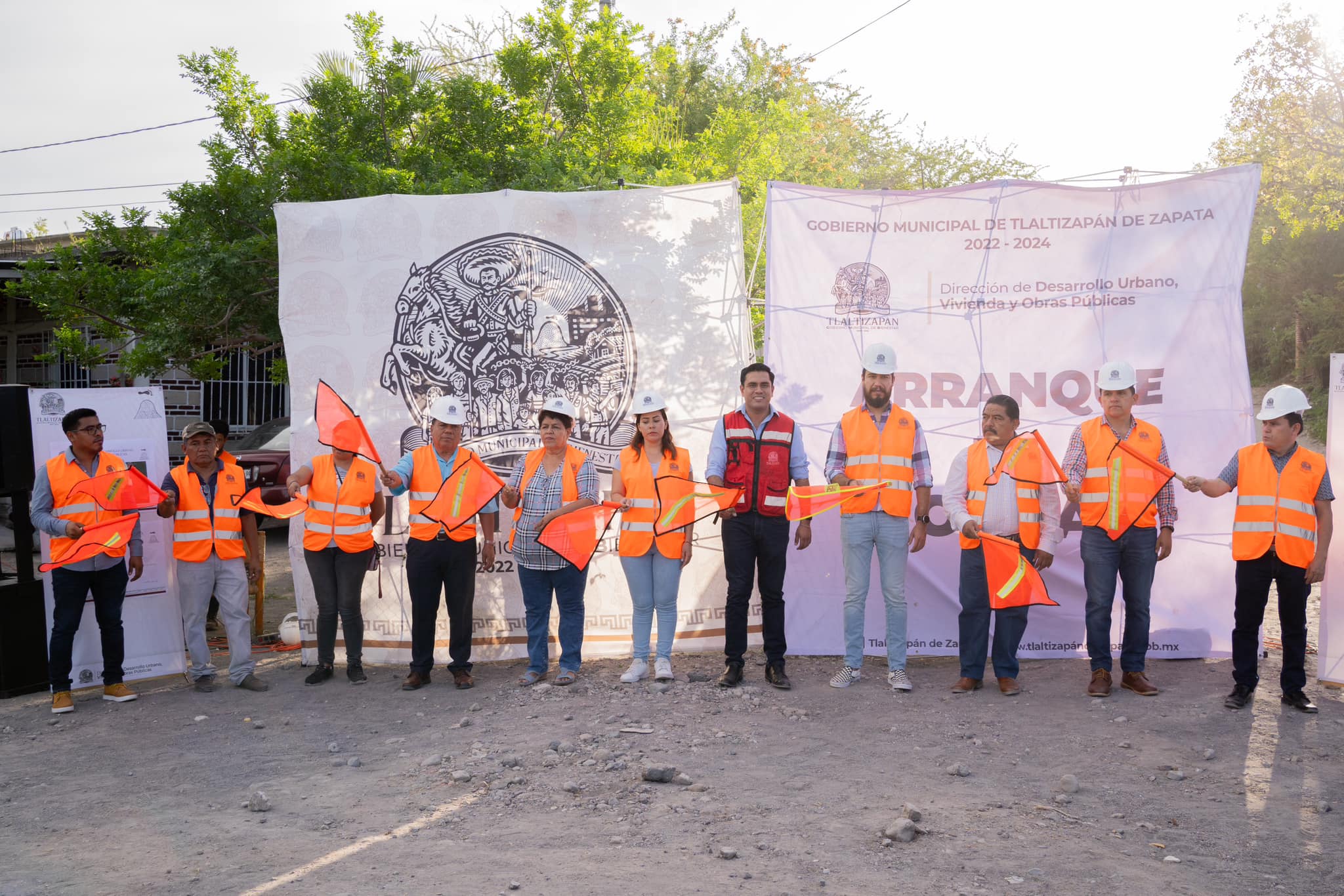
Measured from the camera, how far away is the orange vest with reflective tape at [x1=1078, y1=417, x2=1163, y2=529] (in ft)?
19.1

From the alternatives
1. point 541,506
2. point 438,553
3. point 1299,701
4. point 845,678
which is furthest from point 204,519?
point 1299,701

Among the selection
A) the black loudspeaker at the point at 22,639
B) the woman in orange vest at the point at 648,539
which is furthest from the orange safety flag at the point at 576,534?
the black loudspeaker at the point at 22,639

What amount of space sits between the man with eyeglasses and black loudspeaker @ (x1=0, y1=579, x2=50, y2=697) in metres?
0.24

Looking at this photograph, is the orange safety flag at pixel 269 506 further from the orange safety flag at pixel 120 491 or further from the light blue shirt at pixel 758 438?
the light blue shirt at pixel 758 438

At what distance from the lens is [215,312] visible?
9086mm

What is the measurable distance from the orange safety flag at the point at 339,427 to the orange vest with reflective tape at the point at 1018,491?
3.47 meters

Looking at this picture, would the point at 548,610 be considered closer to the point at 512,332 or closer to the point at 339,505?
the point at 339,505

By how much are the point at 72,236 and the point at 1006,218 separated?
15.5 m

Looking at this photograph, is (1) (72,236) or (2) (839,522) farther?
(1) (72,236)

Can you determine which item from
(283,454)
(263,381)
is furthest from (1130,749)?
(263,381)

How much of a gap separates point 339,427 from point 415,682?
1608 millimetres

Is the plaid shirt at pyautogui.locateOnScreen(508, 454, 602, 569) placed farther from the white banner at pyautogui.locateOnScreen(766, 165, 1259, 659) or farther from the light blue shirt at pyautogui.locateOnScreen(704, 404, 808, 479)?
the white banner at pyautogui.locateOnScreen(766, 165, 1259, 659)

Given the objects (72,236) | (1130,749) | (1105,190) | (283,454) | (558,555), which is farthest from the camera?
(72,236)

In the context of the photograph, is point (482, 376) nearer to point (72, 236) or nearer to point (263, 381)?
point (263, 381)
